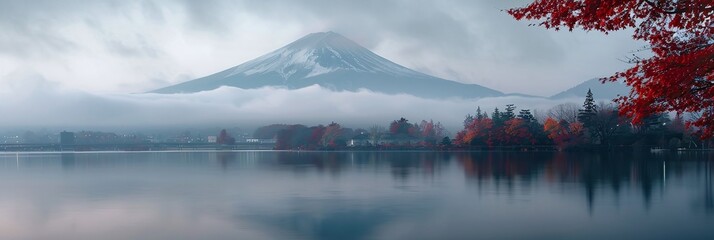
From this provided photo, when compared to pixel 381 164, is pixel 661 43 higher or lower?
higher

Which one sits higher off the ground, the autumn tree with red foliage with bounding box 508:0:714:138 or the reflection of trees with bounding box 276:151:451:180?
the autumn tree with red foliage with bounding box 508:0:714:138

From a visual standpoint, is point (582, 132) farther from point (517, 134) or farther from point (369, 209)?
point (369, 209)

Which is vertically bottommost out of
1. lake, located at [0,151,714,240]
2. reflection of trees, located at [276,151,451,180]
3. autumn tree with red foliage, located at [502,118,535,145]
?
reflection of trees, located at [276,151,451,180]

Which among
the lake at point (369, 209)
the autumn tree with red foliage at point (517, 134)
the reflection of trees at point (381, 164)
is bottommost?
the reflection of trees at point (381, 164)

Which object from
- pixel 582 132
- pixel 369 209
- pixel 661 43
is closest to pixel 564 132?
pixel 582 132

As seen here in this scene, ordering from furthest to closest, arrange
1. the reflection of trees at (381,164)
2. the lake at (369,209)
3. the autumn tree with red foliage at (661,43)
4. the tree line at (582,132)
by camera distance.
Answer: the tree line at (582,132) < the reflection of trees at (381,164) < the lake at (369,209) < the autumn tree with red foliage at (661,43)

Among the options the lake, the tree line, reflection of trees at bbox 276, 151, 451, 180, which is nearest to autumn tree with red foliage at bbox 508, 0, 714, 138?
the lake

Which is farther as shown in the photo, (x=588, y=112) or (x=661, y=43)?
(x=588, y=112)

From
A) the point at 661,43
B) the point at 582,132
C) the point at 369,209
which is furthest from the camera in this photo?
the point at 582,132

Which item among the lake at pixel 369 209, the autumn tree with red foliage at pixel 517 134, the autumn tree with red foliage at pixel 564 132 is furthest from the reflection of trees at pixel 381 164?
the autumn tree with red foliage at pixel 564 132

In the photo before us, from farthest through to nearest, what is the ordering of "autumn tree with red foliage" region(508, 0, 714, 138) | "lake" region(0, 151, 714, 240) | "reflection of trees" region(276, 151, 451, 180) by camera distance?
1. "reflection of trees" region(276, 151, 451, 180)
2. "lake" region(0, 151, 714, 240)
3. "autumn tree with red foliage" region(508, 0, 714, 138)

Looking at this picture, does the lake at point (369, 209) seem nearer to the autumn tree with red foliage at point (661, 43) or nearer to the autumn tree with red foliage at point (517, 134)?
the autumn tree with red foliage at point (661, 43)

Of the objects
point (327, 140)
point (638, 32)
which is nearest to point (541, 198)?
point (638, 32)

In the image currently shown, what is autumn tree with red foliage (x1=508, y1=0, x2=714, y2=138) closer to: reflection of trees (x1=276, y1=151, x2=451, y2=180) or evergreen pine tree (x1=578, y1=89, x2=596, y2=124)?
reflection of trees (x1=276, y1=151, x2=451, y2=180)
